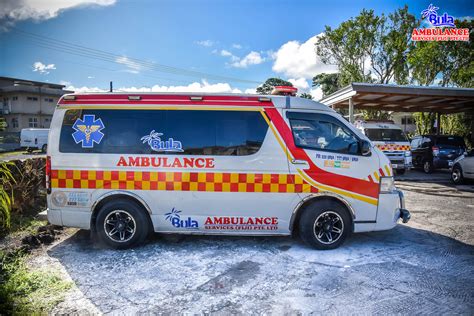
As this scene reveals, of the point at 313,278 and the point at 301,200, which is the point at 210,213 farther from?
the point at 313,278

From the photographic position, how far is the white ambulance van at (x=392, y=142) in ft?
41.2

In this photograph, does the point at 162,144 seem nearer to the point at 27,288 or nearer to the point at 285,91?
the point at 285,91

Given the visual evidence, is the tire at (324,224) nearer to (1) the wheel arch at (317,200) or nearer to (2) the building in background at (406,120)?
(1) the wheel arch at (317,200)

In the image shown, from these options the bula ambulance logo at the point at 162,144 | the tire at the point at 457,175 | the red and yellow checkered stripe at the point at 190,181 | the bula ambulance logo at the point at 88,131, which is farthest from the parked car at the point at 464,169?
the bula ambulance logo at the point at 88,131

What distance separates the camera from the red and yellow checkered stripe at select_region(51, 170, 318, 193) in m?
4.62

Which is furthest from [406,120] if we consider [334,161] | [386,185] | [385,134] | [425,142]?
[334,161]

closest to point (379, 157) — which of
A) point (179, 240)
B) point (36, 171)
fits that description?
point (179, 240)

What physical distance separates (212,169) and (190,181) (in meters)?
0.38

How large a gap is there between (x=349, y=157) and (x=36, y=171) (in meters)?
6.64

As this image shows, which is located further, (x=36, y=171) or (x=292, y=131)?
(x=36, y=171)

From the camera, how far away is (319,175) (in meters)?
4.63

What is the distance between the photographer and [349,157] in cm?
469

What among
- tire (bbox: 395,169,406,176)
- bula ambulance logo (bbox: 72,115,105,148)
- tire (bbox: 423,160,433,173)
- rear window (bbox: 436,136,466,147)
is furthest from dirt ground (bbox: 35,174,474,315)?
rear window (bbox: 436,136,466,147)

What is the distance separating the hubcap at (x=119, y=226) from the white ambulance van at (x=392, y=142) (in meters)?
10.5
